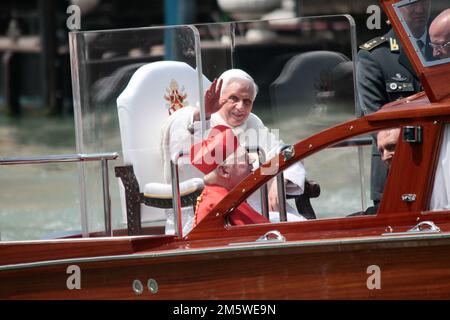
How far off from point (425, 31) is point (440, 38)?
0.26 feet

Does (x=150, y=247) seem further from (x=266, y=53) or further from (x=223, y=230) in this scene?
(x=266, y=53)

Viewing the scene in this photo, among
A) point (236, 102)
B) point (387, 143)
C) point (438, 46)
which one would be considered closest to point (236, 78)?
point (236, 102)

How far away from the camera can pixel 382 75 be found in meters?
6.75

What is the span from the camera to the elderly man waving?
620 centimetres

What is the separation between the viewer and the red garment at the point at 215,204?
587 cm

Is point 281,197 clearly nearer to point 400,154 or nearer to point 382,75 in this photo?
point 400,154

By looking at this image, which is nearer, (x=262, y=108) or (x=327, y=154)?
(x=327, y=154)

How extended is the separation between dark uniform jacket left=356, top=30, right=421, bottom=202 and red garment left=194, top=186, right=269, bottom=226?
3.37ft

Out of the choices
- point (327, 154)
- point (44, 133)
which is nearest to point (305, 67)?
point (327, 154)

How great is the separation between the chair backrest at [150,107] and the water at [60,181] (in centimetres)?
16

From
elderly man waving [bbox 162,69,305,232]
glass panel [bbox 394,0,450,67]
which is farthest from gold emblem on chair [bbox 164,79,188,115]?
glass panel [bbox 394,0,450,67]

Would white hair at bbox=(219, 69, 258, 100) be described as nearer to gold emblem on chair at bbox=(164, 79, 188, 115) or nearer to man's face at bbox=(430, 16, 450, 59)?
gold emblem on chair at bbox=(164, 79, 188, 115)

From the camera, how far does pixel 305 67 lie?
6559mm

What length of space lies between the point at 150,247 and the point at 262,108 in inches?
42.9
